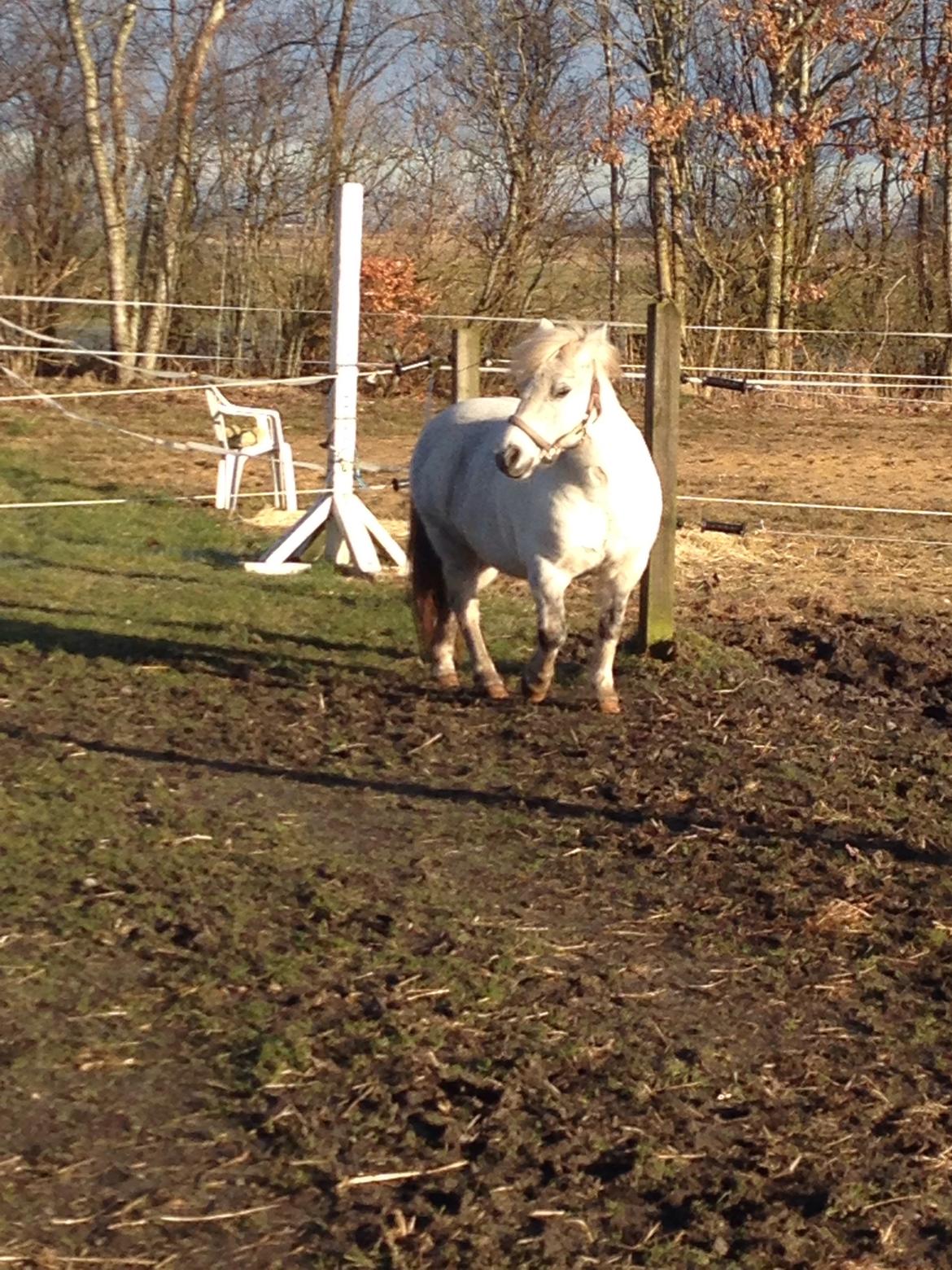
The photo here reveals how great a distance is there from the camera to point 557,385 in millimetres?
5453

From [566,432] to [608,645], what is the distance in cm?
99

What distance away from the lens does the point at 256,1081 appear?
10.5 ft

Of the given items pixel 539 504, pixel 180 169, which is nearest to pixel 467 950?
pixel 539 504

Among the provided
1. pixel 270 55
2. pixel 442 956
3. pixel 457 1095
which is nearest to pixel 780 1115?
pixel 457 1095

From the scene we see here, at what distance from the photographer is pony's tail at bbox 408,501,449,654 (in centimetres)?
658

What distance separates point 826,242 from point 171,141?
8979 millimetres

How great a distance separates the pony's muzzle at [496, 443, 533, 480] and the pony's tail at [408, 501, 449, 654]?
139 centimetres

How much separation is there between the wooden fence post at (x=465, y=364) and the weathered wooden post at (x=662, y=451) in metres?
0.99

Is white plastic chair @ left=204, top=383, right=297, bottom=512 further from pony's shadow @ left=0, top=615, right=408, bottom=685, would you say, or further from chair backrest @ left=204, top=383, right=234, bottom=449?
pony's shadow @ left=0, top=615, right=408, bottom=685

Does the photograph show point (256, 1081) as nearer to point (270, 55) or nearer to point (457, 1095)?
point (457, 1095)

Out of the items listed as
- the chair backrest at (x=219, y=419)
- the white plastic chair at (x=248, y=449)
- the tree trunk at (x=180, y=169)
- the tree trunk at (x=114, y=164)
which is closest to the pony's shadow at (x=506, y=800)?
the white plastic chair at (x=248, y=449)

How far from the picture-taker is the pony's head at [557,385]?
537 cm

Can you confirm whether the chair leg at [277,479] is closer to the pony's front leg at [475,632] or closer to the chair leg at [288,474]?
the chair leg at [288,474]

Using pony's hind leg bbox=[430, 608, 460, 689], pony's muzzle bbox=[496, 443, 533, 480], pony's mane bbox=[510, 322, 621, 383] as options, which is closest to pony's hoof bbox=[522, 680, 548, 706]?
pony's hind leg bbox=[430, 608, 460, 689]
